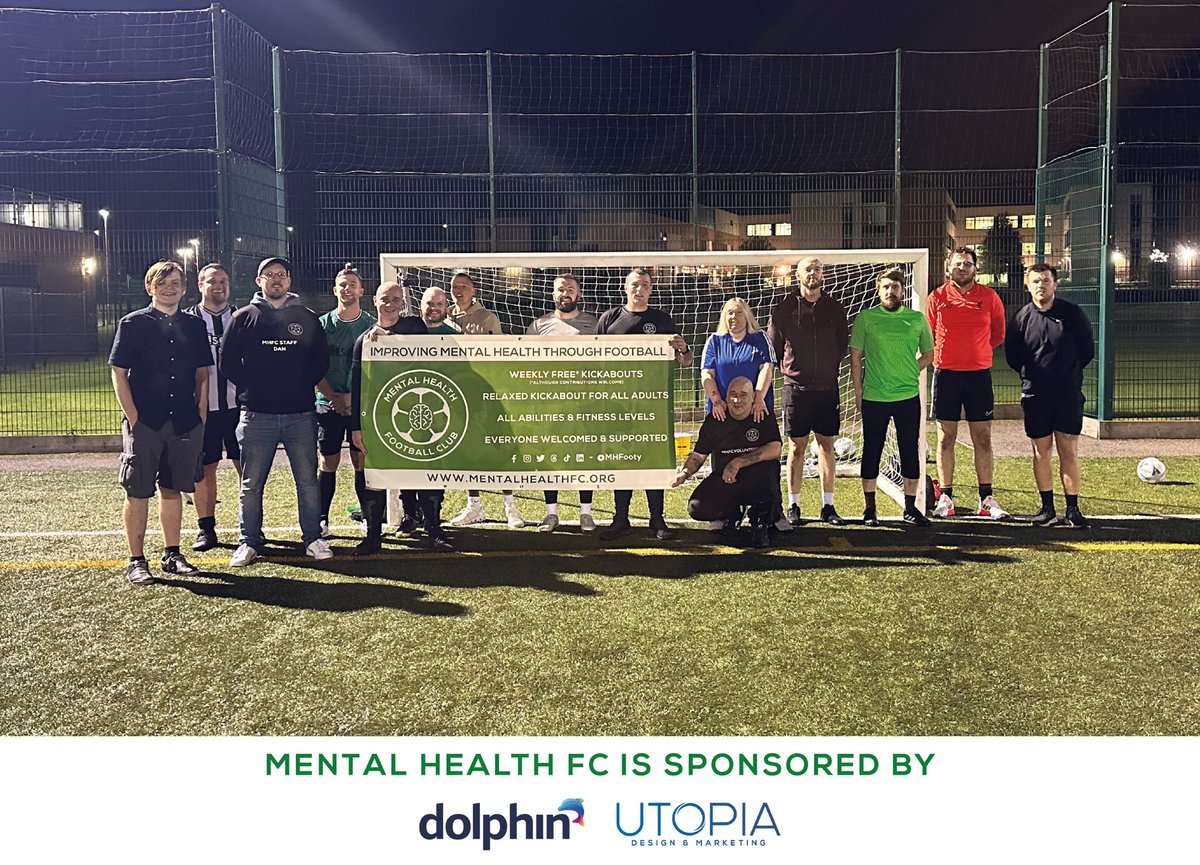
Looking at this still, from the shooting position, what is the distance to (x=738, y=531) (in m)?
7.16

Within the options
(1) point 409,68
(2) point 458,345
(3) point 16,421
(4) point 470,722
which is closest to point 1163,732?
(4) point 470,722

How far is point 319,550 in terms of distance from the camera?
657 centimetres

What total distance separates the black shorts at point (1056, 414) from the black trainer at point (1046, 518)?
0.53 meters

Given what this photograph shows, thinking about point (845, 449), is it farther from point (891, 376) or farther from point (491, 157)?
point (491, 157)

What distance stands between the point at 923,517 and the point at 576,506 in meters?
2.77

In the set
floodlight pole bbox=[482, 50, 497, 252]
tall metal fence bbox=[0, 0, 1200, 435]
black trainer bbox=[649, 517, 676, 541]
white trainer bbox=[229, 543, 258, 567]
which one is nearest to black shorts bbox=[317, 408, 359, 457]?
white trainer bbox=[229, 543, 258, 567]

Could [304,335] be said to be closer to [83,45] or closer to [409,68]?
[409,68]

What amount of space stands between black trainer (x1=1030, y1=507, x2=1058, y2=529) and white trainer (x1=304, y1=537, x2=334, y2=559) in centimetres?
491

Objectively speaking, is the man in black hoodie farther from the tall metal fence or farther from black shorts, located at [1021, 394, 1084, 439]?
the tall metal fence

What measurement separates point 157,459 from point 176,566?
673 mm

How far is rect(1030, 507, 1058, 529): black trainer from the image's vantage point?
723cm

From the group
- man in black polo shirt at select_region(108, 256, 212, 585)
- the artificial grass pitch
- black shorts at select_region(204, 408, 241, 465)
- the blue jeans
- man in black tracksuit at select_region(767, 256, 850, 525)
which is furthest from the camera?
man in black tracksuit at select_region(767, 256, 850, 525)

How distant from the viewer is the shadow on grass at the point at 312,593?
5.51m
